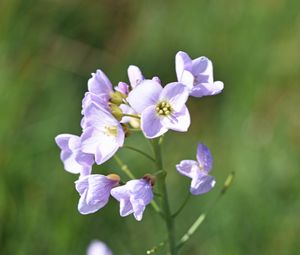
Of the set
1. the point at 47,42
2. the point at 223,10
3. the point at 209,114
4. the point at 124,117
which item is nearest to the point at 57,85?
the point at 47,42

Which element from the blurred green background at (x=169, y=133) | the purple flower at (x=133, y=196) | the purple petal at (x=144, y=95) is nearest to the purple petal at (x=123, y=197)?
the purple flower at (x=133, y=196)

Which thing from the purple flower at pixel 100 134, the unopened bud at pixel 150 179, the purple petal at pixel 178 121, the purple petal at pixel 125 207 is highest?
the purple petal at pixel 178 121

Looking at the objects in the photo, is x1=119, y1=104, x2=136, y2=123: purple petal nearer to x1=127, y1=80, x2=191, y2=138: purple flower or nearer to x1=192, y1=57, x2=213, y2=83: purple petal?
x1=127, y1=80, x2=191, y2=138: purple flower

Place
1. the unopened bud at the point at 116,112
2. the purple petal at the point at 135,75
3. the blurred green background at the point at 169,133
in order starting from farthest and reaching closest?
1. the blurred green background at the point at 169,133
2. the purple petal at the point at 135,75
3. the unopened bud at the point at 116,112

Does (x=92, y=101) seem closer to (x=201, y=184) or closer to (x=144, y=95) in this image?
(x=144, y=95)

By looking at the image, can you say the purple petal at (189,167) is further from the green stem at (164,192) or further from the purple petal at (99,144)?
the purple petal at (99,144)

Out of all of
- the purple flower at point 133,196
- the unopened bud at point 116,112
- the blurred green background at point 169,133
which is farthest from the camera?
the blurred green background at point 169,133
